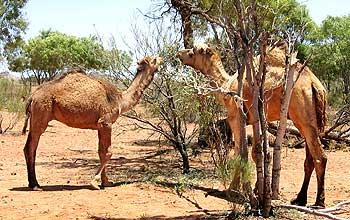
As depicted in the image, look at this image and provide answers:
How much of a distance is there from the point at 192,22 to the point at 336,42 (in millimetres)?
24316

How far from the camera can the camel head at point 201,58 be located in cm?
1009

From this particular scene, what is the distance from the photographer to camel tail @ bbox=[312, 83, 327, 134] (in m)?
8.79

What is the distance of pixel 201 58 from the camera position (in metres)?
10.2

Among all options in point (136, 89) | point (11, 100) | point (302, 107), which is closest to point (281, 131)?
point (302, 107)

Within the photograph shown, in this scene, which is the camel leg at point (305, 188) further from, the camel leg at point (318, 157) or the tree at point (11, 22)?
the tree at point (11, 22)

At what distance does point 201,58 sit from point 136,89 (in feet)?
5.33

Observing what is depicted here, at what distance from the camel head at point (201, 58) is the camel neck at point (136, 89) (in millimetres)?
1004

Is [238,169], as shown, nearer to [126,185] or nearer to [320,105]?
[320,105]

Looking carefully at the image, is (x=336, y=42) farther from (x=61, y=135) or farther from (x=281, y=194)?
(x=281, y=194)

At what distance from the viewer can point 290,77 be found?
25.1ft

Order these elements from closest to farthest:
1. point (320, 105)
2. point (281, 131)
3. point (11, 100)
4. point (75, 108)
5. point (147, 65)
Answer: point (281, 131), point (320, 105), point (75, 108), point (147, 65), point (11, 100)

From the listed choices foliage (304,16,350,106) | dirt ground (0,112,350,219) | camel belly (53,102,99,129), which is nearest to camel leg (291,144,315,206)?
dirt ground (0,112,350,219)

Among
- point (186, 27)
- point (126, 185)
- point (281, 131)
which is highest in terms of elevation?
point (186, 27)

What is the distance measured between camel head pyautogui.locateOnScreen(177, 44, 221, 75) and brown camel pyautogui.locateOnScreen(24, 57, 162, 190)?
1.56 m
